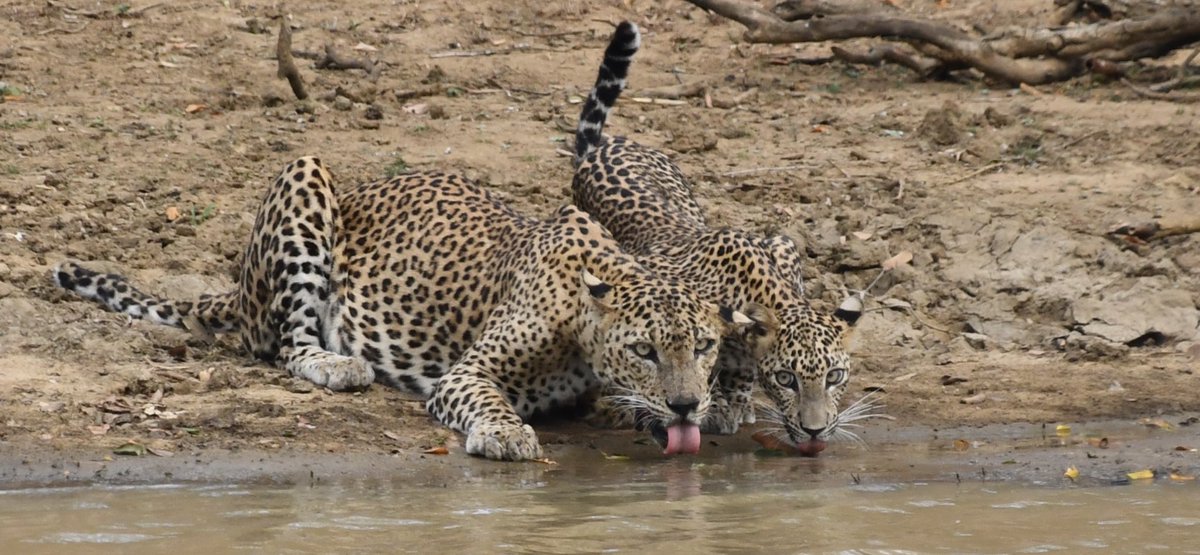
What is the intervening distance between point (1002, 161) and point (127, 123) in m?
5.57

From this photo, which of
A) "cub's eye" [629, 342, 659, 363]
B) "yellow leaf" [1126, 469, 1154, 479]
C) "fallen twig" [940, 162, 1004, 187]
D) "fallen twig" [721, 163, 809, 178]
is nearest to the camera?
"yellow leaf" [1126, 469, 1154, 479]

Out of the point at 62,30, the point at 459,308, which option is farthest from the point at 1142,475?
the point at 62,30

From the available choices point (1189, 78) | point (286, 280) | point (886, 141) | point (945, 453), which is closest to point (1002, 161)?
point (886, 141)

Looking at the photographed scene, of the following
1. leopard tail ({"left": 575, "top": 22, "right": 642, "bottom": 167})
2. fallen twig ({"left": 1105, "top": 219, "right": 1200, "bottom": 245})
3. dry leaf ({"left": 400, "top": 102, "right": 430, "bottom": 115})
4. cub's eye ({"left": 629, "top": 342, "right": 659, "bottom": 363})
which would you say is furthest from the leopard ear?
dry leaf ({"left": 400, "top": 102, "right": 430, "bottom": 115})

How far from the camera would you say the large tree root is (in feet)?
46.5

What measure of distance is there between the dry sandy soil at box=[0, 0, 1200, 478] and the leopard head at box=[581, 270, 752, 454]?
94 cm

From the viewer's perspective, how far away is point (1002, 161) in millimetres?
13266

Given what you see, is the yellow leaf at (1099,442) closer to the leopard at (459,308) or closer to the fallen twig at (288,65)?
the leopard at (459,308)

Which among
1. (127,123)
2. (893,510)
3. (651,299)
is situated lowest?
(893,510)

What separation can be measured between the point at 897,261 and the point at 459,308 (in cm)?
300

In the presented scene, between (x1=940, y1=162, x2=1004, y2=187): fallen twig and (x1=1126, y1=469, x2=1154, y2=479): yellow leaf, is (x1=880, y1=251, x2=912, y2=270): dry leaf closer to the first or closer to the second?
(x1=940, y1=162, x2=1004, y2=187): fallen twig

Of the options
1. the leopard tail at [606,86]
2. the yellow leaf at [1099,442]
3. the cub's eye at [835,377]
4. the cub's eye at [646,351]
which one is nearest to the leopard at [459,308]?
the cub's eye at [646,351]

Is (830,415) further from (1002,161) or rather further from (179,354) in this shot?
(1002,161)

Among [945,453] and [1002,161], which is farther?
[1002,161]
